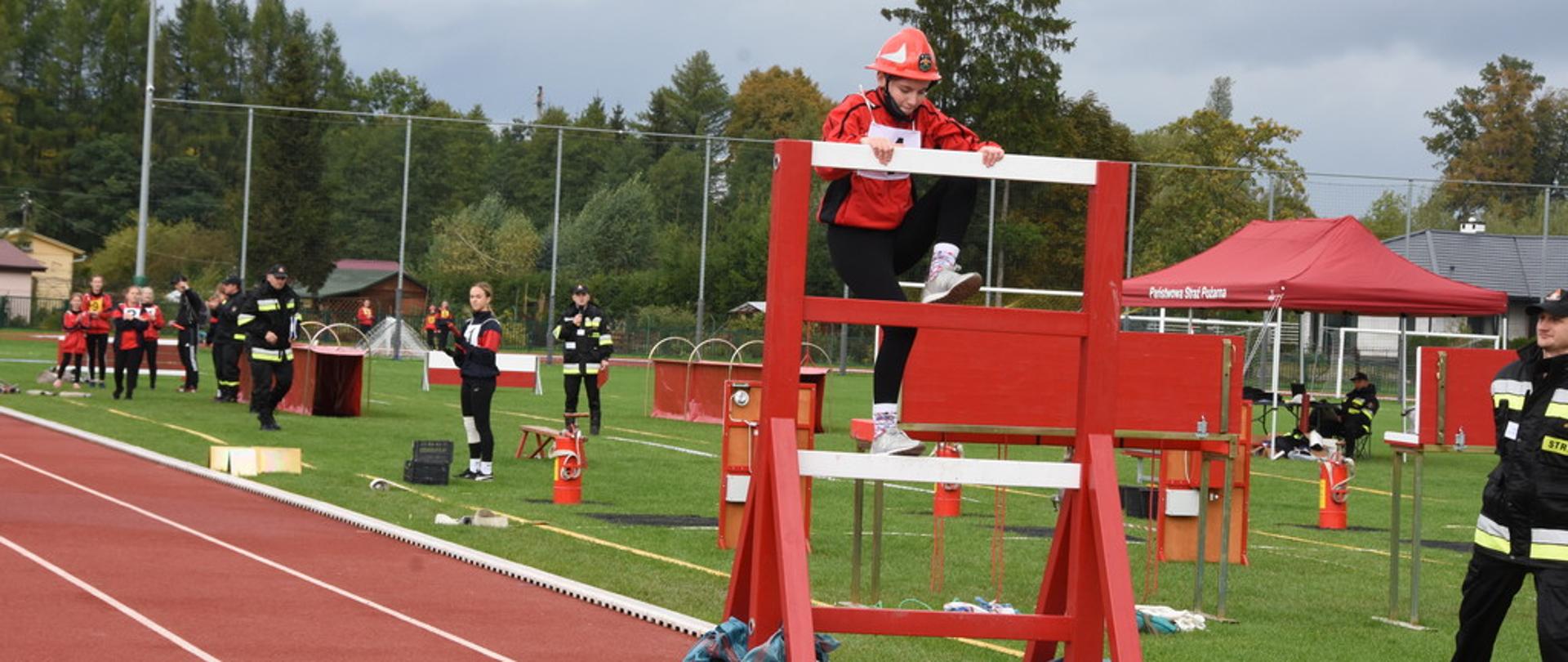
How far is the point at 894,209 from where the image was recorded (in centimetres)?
562

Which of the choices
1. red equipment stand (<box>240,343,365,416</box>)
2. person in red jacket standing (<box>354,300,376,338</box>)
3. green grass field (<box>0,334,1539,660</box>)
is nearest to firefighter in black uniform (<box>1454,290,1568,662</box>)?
green grass field (<box>0,334,1539,660</box>)

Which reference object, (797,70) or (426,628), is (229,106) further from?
(797,70)

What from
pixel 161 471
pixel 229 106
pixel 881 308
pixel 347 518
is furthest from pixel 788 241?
pixel 229 106

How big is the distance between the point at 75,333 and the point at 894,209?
78.6 ft

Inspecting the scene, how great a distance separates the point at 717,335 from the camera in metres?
45.3

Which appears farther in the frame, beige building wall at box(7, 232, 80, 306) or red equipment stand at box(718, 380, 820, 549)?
beige building wall at box(7, 232, 80, 306)

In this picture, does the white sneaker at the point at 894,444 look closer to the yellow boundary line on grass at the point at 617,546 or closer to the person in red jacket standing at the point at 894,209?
the person in red jacket standing at the point at 894,209

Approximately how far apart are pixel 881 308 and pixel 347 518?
8153 mm

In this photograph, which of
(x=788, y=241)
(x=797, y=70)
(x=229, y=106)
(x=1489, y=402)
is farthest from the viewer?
(x=797, y=70)

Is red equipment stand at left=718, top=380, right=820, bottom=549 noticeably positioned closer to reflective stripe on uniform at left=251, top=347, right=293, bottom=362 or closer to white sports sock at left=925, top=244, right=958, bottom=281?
white sports sock at left=925, top=244, right=958, bottom=281

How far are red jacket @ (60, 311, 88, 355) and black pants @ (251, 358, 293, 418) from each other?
7025mm

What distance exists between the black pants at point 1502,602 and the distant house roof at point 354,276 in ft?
130

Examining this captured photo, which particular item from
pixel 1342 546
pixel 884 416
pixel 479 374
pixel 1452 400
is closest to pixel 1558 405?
pixel 1452 400

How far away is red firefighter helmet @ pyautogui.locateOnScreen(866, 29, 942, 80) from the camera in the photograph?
535cm
